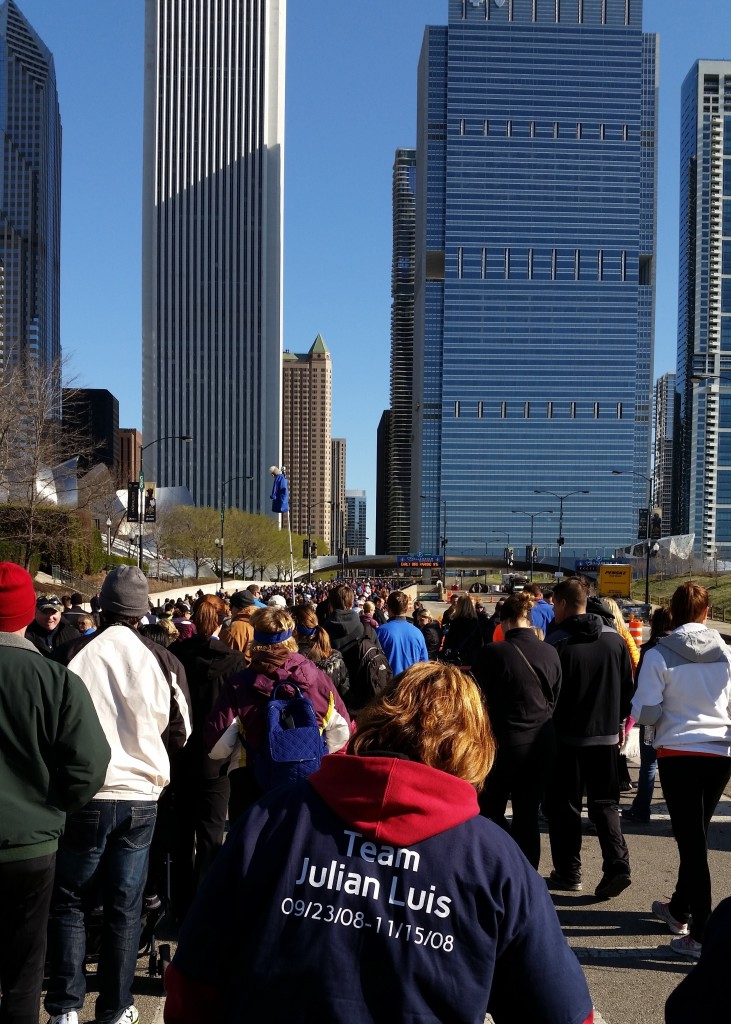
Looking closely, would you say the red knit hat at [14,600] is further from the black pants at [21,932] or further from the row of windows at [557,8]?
the row of windows at [557,8]

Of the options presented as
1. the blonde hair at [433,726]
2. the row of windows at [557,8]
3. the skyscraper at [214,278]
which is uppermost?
the row of windows at [557,8]

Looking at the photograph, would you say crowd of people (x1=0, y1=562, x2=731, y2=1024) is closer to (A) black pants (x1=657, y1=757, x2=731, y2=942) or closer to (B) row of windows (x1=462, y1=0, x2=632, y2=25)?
(A) black pants (x1=657, y1=757, x2=731, y2=942)

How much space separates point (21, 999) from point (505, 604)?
12.7 feet

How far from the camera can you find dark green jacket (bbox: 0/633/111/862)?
3693 mm

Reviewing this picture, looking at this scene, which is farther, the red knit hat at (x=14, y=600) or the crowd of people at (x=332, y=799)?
the red knit hat at (x=14, y=600)

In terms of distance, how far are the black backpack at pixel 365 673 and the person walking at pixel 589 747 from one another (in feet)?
6.21

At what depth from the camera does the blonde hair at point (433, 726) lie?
2223 mm

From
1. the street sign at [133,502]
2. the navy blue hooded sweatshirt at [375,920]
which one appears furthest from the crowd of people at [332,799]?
the street sign at [133,502]

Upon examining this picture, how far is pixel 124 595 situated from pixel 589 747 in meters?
3.49

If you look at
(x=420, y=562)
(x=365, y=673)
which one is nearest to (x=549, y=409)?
(x=420, y=562)

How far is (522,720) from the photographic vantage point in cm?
594

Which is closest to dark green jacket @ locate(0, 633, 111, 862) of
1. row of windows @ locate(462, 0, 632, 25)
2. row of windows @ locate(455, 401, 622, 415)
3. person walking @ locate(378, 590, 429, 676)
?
person walking @ locate(378, 590, 429, 676)

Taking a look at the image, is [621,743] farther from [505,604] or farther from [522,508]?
[522,508]

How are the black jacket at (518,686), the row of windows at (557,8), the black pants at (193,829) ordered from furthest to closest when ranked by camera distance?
the row of windows at (557,8) → the black jacket at (518,686) → the black pants at (193,829)
